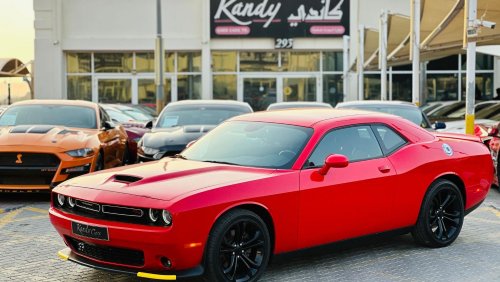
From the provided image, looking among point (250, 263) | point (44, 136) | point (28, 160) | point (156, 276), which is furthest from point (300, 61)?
point (156, 276)

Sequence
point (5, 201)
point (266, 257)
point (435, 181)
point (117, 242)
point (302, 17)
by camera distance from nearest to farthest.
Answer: point (117, 242) → point (266, 257) → point (435, 181) → point (5, 201) → point (302, 17)

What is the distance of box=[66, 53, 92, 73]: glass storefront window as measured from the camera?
113 feet

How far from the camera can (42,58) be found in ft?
110

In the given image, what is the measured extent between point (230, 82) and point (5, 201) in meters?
25.0

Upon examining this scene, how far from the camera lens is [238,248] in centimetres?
532

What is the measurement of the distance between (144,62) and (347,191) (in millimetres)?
29494

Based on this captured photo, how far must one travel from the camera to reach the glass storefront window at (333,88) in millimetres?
34531

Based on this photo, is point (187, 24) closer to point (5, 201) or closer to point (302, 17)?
point (302, 17)

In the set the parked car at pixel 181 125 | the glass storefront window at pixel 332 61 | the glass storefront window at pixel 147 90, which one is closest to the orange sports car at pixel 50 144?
the parked car at pixel 181 125

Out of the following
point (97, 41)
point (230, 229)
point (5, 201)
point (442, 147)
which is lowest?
point (5, 201)

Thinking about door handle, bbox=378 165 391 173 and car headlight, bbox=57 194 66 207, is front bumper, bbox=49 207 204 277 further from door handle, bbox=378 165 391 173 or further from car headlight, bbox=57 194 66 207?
door handle, bbox=378 165 391 173

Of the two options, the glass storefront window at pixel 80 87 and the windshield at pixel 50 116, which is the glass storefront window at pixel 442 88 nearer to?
the glass storefront window at pixel 80 87

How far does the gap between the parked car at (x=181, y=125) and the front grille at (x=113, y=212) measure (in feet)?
16.2

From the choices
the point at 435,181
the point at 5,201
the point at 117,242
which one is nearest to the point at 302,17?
the point at 5,201
